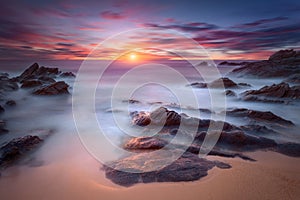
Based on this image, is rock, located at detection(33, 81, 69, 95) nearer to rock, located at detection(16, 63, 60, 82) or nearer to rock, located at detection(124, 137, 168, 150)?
rock, located at detection(16, 63, 60, 82)

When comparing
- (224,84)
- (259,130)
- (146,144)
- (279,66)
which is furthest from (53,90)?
(279,66)

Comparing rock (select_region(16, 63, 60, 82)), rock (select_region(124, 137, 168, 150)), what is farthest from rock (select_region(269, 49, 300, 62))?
rock (select_region(16, 63, 60, 82))

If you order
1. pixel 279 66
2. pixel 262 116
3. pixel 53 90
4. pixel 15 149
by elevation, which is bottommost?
pixel 15 149

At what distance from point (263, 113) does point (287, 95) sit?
4656 millimetres

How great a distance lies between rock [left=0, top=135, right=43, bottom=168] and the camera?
3.87 m

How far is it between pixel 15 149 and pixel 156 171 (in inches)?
112

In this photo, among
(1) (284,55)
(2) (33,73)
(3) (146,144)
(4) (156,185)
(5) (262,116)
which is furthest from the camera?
(1) (284,55)

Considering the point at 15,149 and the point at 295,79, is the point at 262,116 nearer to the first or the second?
the point at 15,149

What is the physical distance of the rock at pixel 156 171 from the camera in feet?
10.8

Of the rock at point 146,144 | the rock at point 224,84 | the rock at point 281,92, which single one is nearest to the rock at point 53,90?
the rock at point 146,144

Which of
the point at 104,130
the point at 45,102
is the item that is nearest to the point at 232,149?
the point at 104,130

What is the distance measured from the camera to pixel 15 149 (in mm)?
4133

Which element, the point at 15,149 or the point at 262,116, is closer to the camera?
the point at 15,149

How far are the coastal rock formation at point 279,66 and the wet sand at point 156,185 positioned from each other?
15762 mm
